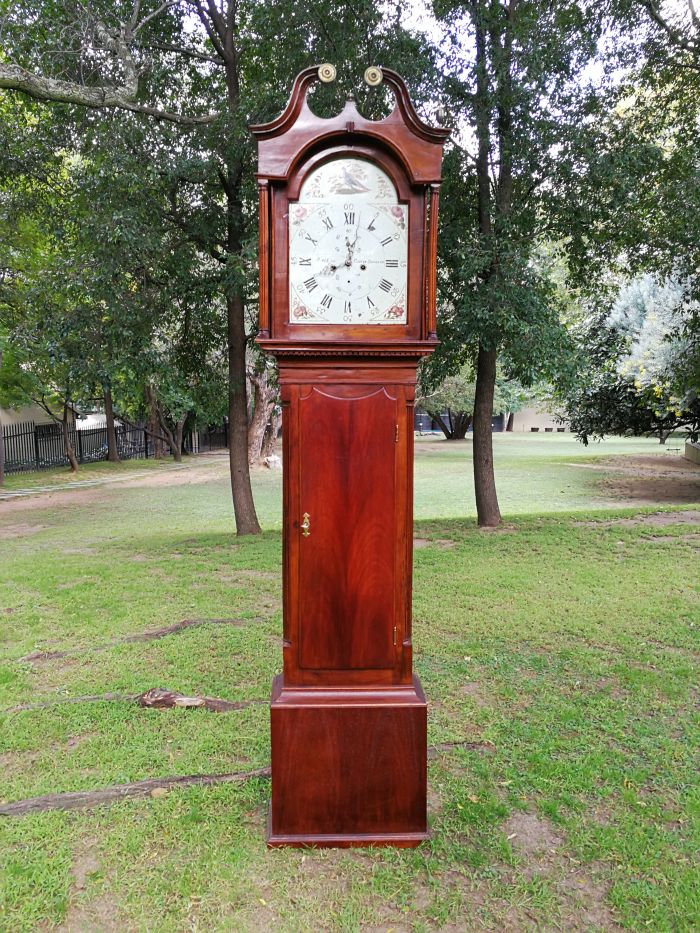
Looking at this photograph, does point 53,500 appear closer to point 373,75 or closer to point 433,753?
point 433,753

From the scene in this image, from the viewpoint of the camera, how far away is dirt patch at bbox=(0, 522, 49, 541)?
1034cm

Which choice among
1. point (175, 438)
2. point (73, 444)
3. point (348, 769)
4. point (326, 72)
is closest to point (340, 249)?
point (326, 72)

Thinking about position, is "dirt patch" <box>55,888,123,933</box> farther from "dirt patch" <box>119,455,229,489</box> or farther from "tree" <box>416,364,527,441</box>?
"tree" <box>416,364,527,441</box>

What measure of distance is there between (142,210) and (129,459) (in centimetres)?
1993

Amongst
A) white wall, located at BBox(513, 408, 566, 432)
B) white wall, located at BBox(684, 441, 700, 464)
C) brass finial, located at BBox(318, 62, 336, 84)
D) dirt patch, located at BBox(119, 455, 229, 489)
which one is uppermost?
brass finial, located at BBox(318, 62, 336, 84)

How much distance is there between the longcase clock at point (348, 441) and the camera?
2.65 metres

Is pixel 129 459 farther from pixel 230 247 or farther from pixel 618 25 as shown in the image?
pixel 618 25

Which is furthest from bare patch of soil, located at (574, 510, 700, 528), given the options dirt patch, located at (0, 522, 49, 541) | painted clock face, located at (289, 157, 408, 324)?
dirt patch, located at (0, 522, 49, 541)

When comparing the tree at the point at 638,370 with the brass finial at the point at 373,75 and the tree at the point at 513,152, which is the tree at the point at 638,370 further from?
the brass finial at the point at 373,75

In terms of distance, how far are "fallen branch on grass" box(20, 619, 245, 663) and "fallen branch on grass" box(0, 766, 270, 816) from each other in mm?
1959

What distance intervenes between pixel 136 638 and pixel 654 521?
7.48 meters

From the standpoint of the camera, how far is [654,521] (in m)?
9.61

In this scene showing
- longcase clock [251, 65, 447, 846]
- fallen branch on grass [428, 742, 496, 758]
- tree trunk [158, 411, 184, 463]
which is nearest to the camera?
longcase clock [251, 65, 447, 846]

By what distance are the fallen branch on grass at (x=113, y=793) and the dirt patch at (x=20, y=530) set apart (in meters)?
8.03
